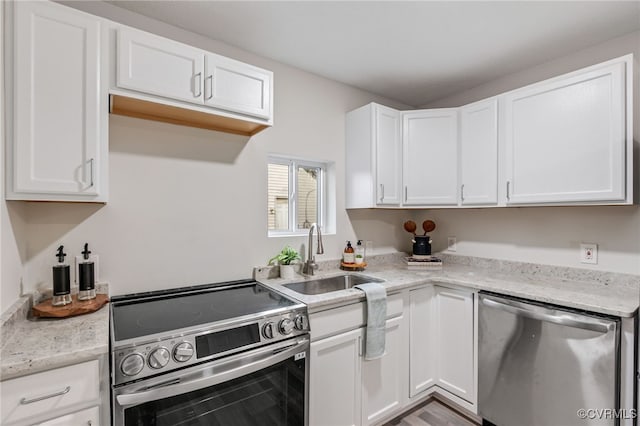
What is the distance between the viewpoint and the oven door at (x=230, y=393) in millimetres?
1061

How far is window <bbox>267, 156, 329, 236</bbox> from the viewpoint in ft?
7.50

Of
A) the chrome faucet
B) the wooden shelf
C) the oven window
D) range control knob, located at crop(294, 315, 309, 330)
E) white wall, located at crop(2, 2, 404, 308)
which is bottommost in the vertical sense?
the oven window

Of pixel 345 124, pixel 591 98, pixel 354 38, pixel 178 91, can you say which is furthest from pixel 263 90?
pixel 591 98

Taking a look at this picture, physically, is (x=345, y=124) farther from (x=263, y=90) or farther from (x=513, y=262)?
(x=513, y=262)

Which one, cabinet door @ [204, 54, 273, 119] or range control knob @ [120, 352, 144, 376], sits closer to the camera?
range control knob @ [120, 352, 144, 376]

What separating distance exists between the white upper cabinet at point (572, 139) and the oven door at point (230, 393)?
1.77 m

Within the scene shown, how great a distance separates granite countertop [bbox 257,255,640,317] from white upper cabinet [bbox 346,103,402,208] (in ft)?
1.99

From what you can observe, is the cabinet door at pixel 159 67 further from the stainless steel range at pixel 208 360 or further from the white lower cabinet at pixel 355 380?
the white lower cabinet at pixel 355 380

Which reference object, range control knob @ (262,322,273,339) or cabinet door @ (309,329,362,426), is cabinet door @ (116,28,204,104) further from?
cabinet door @ (309,329,362,426)

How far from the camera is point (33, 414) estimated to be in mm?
923

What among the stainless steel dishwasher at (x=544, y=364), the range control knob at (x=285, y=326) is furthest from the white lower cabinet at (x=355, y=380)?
the stainless steel dishwasher at (x=544, y=364)

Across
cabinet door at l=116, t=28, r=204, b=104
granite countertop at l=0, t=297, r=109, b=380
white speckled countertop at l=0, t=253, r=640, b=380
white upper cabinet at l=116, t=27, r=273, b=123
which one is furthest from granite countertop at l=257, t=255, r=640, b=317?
cabinet door at l=116, t=28, r=204, b=104

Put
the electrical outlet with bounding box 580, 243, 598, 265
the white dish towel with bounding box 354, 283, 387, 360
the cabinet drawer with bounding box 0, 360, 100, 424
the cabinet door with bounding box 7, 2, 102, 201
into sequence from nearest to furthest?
1. the cabinet drawer with bounding box 0, 360, 100, 424
2. the cabinet door with bounding box 7, 2, 102, 201
3. the white dish towel with bounding box 354, 283, 387, 360
4. the electrical outlet with bounding box 580, 243, 598, 265

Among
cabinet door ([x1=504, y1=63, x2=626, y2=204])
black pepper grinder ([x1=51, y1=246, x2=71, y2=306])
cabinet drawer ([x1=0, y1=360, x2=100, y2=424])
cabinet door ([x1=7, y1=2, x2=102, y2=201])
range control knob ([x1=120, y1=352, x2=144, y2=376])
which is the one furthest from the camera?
cabinet door ([x1=504, y1=63, x2=626, y2=204])
